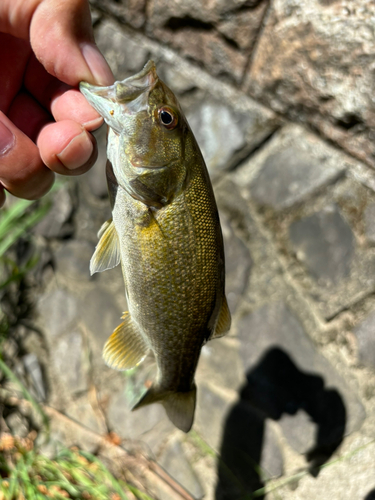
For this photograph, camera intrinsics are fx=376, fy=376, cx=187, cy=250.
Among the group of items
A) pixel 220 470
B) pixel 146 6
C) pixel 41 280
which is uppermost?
pixel 146 6

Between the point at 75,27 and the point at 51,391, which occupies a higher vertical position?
the point at 75,27

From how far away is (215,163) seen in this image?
5.49 feet

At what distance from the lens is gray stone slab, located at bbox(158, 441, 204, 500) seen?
165 cm

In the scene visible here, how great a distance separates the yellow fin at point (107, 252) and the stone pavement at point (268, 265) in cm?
82

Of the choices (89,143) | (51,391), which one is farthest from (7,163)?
(51,391)

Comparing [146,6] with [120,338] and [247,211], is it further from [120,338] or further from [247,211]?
[120,338]

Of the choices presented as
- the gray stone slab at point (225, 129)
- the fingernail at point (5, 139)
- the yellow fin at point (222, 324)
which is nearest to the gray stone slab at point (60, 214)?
the gray stone slab at point (225, 129)

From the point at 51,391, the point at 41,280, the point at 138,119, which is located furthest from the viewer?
the point at 41,280

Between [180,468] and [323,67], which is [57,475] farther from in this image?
[323,67]

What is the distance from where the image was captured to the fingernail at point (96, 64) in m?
0.98

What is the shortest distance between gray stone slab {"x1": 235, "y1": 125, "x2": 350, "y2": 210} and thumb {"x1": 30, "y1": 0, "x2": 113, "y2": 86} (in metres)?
0.83

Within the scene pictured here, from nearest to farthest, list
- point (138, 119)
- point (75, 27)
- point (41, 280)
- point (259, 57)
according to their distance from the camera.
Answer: point (138, 119)
point (75, 27)
point (259, 57)
point (41, 280)

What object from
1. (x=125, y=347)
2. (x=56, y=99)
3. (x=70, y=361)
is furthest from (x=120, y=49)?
(x=70, y=361)

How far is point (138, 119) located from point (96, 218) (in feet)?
3.53
